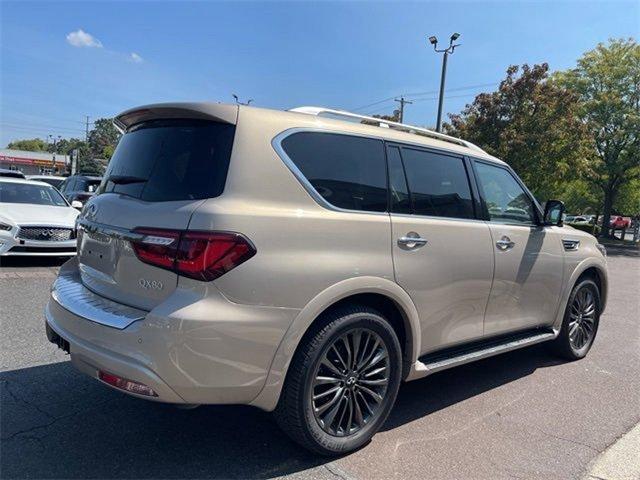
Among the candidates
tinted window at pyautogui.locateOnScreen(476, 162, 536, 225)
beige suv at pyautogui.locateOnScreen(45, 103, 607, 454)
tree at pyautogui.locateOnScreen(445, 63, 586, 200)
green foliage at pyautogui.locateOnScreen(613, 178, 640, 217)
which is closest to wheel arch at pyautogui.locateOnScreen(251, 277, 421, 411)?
beige suv at pyautogui.locateOnScreen(45, 103, 607, 454)

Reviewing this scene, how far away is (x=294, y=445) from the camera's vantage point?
A: 3.19m

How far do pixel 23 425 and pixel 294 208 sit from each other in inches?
84.8

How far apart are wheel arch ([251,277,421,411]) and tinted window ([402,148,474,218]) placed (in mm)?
644

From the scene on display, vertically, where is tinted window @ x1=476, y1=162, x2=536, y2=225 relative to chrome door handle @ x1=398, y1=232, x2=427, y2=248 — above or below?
above

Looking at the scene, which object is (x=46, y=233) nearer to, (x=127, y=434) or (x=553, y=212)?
(x=127, y=434)

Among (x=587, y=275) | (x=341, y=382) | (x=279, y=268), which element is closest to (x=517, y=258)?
(x=587, y=275)

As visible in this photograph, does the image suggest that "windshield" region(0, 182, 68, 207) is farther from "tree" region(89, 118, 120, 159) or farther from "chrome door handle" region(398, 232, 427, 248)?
"tree" region(89, 118, 120, 159)

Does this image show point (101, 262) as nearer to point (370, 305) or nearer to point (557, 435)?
point (370, 305)

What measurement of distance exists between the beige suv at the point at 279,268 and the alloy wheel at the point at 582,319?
70.3 inches

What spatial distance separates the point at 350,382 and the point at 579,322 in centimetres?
336

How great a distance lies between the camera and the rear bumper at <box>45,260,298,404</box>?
249cm

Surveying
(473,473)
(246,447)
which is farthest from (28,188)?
(473,473)

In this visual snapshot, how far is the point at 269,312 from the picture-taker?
266cm

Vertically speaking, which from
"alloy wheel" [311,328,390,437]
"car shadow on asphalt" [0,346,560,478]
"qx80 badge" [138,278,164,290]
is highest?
"qx80 badge" [138,278,164,290]
